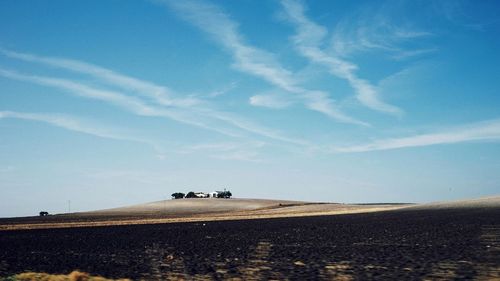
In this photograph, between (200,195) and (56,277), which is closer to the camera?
(56,277)

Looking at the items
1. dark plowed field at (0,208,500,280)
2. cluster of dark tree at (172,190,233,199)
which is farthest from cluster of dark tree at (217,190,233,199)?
dark plowed field at (0,208,500,280)

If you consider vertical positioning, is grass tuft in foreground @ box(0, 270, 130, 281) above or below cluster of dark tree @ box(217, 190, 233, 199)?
below

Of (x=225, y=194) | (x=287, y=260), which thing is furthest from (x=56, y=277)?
(x=225, y=194)

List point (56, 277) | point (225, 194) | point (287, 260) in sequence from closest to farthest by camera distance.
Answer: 1. point (56, 277)
2. point (287, 260)
3. point (225, 194)

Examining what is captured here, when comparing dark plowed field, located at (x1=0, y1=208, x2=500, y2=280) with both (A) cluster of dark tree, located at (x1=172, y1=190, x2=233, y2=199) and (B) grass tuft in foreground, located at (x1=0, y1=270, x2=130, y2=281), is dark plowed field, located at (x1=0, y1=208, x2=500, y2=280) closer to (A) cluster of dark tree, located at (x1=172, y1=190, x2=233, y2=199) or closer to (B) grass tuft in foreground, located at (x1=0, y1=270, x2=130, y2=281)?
(B) grass tuft in foreground, located at (x1=0, y1=270, x2=130, y2=281)

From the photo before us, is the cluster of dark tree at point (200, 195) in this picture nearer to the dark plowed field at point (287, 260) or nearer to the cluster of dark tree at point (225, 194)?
the cluster of dark tree at point (225, 194)

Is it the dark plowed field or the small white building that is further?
the small white building

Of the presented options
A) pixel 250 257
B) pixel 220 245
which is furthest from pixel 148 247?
pixel 250 257

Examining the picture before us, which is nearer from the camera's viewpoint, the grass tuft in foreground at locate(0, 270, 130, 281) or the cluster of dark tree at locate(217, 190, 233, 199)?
the grass tuft in foreground at locate(0, 270, 130, 281)

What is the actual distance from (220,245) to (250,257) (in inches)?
145

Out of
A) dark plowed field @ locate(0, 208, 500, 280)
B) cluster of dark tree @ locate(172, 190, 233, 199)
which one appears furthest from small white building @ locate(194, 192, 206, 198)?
dark plowed field @ locate(0, 208, 500, 280)

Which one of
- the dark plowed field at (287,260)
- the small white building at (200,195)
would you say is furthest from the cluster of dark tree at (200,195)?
the dark plowed field at (287,260)

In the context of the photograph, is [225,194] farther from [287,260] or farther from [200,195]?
[287,260]

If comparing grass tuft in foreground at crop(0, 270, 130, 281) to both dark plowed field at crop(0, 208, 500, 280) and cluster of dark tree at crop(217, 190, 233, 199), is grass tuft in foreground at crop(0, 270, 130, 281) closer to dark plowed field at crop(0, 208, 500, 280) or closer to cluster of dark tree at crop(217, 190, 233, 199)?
dark plowed field at crop(0, 208, 500, 280)
